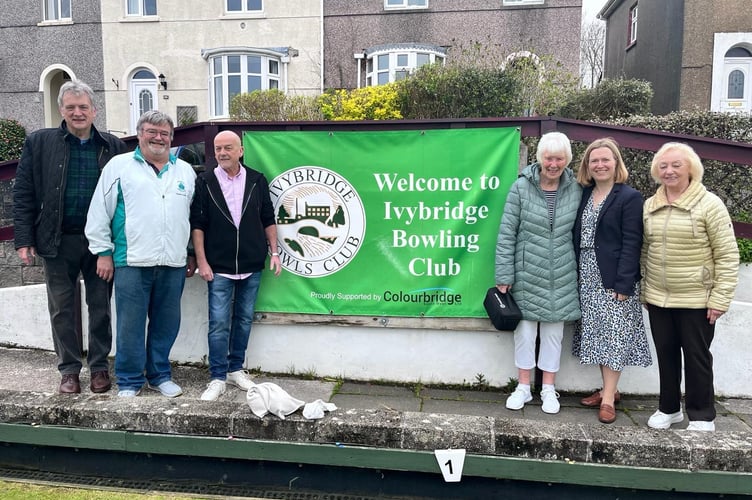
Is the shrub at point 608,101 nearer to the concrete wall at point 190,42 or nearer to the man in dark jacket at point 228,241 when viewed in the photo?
the concrete wall at point 190,42

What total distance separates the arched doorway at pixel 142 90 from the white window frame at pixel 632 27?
15.6 m

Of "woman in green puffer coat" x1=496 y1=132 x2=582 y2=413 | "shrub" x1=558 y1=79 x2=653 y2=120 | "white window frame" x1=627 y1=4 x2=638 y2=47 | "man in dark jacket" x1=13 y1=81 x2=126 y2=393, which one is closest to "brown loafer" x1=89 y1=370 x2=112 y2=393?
"man in dark jacket" x1=13 y1=81 x2=126 y2=393

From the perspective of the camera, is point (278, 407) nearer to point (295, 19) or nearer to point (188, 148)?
point (188, 148)

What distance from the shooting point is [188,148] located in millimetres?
5906

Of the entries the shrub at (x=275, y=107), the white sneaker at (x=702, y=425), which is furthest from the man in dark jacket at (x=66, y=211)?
the shrub at (x=275, y=107)

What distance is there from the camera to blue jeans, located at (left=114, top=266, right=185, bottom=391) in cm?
357

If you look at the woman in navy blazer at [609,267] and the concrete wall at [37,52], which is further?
the concrete wall at [37,52]

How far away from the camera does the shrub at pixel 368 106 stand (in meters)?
10.7

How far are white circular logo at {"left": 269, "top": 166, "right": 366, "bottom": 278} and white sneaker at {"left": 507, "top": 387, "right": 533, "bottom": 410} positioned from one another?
1572mm

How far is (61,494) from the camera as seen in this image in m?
2.78

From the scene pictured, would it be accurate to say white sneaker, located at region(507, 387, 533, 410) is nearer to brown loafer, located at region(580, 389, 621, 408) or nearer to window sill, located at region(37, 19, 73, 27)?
brown loafer, located at region(580, 389, 621, 408)

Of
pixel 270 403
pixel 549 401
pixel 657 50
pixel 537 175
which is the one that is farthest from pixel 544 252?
pixel 657 50

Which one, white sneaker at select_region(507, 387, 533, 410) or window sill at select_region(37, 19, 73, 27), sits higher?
window sill at select_region(37, 19, 73, 27)

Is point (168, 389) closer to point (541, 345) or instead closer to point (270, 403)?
point (270, 403)
